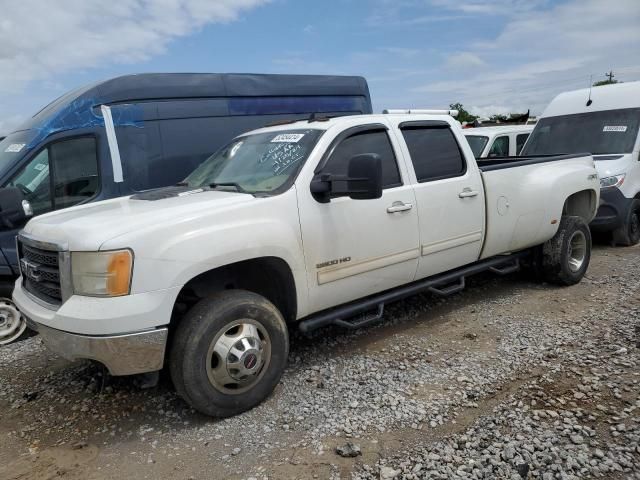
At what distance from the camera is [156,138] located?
6.01m

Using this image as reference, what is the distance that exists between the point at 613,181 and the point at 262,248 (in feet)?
21.1

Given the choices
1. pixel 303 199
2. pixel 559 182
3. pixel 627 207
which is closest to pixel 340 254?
pixel 303 199

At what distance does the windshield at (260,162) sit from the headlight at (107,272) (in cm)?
114

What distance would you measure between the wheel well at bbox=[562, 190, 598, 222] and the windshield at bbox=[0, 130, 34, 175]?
19.6 ft

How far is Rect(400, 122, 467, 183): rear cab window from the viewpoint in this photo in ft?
15.0

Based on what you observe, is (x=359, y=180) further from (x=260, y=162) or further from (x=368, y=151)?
(x=260, y=162)

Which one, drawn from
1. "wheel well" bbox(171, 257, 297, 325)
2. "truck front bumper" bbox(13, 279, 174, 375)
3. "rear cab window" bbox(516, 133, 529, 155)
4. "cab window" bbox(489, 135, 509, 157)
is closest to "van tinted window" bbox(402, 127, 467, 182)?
"wheel well" bbox(171, 257, 297, 325)

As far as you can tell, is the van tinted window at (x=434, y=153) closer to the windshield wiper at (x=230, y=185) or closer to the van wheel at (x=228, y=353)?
the windshield wiper at (x=230, y=185)

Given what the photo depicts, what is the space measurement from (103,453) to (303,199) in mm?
2063

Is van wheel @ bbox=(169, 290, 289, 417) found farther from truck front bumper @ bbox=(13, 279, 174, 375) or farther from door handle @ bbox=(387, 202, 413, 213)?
door handle @ bbox=(387, 202, 413, 213)

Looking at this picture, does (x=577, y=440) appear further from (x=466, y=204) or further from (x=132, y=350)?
(x=132, y=350)

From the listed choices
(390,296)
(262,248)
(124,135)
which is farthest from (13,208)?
(390,296)

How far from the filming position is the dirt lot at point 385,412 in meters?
2.94

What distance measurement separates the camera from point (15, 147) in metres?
5.38
